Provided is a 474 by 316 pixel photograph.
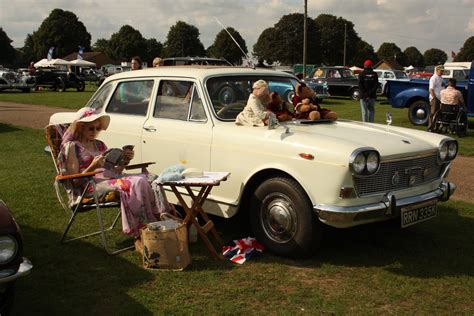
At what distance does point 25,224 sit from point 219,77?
2.62 metres

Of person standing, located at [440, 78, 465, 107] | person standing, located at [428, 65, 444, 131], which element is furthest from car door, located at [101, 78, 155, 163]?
person standing, located at [428, 65, 444, 131]

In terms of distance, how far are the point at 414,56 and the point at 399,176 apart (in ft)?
469

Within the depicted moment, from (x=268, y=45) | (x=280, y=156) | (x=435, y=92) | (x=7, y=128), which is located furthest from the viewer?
(x=268, y=45)

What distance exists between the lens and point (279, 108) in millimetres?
5363

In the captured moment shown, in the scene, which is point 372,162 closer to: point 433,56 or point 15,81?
point 15,81

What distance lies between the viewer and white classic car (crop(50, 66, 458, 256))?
4.23 meters

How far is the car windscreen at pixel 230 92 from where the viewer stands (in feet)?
17.1

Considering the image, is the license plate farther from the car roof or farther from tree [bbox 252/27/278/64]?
tree [bbox 252/27/278/64]

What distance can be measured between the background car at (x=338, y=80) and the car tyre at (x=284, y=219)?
22.3 metres

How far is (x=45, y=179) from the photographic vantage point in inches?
305

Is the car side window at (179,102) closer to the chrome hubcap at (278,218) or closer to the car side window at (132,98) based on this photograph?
the car side window at (132,98)

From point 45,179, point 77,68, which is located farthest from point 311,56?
point 45,179

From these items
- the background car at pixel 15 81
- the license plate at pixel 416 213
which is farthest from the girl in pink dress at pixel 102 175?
the background car at pixel 15 81

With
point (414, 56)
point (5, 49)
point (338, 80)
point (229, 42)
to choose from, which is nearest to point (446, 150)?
point (338, 80)
